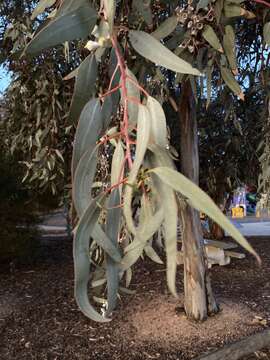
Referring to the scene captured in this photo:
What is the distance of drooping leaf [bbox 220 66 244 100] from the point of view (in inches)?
80.6

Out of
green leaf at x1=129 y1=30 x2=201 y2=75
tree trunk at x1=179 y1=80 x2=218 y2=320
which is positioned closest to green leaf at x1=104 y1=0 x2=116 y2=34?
green leaf at x1=129 y1=30 x2=201 y2=75

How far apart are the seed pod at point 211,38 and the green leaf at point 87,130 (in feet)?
2.79

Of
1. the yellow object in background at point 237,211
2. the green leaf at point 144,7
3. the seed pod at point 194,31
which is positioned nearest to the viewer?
the green leaf at point 144,7

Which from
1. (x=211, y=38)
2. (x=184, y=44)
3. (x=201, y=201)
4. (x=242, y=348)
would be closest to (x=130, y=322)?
(x=242, y=348)

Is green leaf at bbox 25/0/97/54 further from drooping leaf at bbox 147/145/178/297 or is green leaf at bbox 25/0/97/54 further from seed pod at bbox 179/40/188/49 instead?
seed pod at bbox 179/40/188/49

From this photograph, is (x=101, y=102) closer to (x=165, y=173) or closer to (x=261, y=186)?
(x=165, y=173)

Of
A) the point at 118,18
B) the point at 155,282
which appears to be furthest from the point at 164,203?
the point at 155,282

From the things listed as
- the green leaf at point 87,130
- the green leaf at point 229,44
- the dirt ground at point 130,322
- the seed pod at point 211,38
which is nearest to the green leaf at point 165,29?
the seed pod at point 211,38

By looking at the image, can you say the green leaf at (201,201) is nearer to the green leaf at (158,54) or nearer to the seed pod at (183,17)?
the green leaf at (158,54)

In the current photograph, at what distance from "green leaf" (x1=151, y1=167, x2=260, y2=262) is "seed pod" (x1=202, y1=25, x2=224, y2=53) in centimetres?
110

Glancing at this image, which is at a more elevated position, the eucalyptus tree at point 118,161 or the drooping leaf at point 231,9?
the drooping leaf at point 231,9

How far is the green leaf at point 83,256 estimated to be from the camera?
1.16 metres

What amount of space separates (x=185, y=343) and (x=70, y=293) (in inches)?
85.1

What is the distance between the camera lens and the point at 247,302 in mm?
6270
